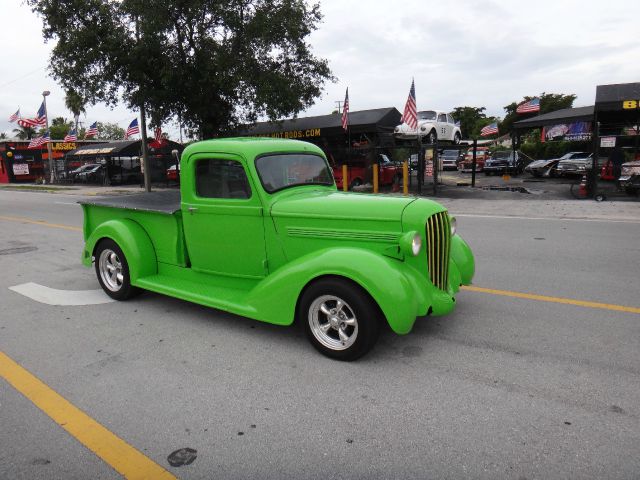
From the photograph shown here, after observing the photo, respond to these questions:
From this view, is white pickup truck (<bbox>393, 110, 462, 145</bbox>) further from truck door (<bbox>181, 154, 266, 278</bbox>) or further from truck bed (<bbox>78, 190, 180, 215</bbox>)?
truck door (<bbox>181, 154, 266, 278</bbox>)

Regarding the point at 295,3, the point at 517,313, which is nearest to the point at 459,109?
the point at 295,3

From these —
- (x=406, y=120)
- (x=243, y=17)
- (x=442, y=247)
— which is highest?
(x=243, y=17)

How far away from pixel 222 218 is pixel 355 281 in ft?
5.09

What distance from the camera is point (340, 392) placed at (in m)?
3.24

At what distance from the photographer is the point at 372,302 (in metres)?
3.56

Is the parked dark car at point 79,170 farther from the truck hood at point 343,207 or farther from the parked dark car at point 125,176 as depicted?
the truck hood at point 343,207

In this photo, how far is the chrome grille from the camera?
3809mm

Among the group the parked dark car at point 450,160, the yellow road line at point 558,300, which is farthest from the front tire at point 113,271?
the parked dark car at point 450,160

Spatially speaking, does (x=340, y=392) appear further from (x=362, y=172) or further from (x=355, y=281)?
(x=362, y=172)

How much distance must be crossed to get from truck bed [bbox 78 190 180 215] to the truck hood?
4.34 feet

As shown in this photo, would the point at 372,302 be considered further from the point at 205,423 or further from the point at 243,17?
the point at 243,17

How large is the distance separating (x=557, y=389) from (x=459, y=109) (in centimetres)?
7876

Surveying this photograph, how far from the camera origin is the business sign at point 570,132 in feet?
92.2

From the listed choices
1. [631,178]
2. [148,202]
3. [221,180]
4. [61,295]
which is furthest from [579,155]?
[61,295]
